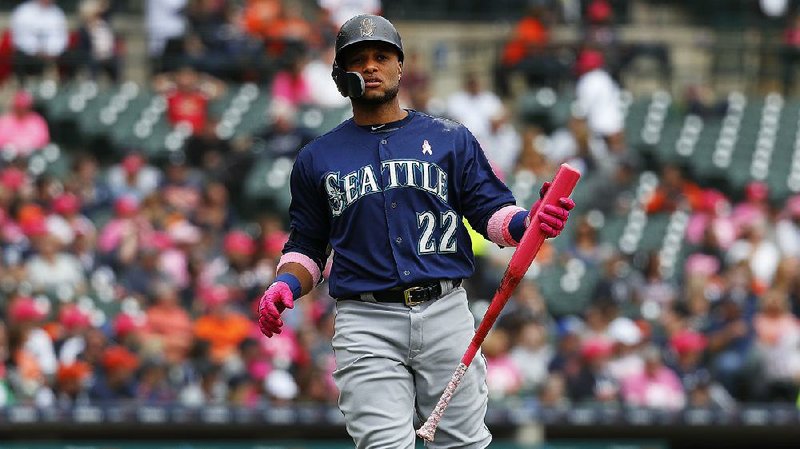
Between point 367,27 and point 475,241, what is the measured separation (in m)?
7.43

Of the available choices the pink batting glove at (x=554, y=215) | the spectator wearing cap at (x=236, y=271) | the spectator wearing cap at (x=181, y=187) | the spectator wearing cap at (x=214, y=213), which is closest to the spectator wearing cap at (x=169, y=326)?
the spectator wearing cap at (x=236, y=271)

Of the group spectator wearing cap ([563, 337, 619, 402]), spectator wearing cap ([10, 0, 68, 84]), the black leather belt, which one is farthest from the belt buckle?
spectator wearing cap ([10, 0, 68, 84])

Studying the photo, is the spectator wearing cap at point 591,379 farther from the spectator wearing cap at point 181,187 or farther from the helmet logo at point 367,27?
the helmet logo at point 367,27

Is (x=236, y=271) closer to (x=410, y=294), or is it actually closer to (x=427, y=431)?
(x=410, y=294)

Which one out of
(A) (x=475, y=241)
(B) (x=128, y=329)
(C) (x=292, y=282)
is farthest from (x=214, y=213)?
(C) (x=292, y=282)

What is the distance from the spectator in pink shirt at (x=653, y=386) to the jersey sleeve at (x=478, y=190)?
19.1 feet

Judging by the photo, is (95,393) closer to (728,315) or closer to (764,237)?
(728,315)

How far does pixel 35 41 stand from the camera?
49.5 feet

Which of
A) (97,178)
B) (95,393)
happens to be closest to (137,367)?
(95,393)

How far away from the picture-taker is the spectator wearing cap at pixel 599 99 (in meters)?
15.5

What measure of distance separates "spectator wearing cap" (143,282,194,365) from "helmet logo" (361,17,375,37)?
5529mm

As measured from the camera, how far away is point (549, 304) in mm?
12992

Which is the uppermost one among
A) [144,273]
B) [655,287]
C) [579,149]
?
[579,149]

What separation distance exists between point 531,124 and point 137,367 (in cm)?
618
